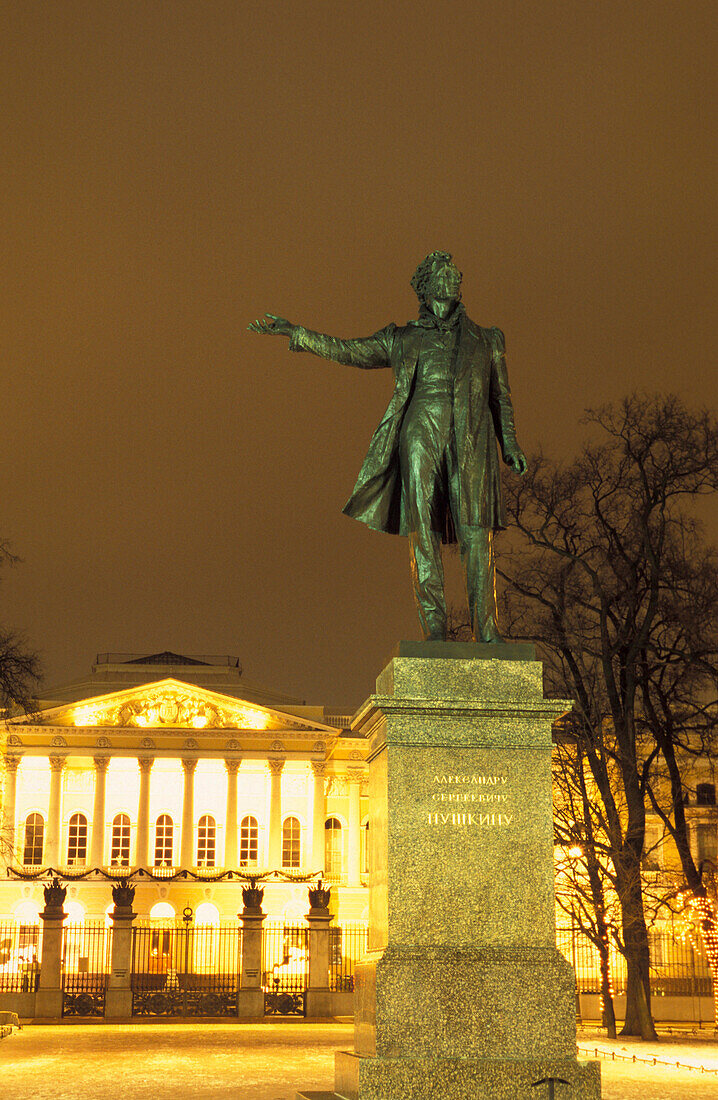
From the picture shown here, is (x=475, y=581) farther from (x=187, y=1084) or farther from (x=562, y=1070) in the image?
(x=187, y=1084)

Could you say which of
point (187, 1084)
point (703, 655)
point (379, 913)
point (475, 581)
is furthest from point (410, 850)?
point (703, 655)

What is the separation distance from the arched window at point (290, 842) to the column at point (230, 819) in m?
2.86

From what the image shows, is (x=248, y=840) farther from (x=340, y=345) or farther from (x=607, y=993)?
(x=340, y=345)

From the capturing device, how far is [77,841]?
2948 inches

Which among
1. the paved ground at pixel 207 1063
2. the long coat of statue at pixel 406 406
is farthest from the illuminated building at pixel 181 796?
the long coat of statue at pixel 406 406

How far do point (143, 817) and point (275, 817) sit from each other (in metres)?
7.25

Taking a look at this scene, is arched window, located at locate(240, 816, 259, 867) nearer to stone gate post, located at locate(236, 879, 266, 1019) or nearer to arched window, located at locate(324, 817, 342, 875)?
arched window, located at locate(324, 817, 342, 875)

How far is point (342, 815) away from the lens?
7831 centimetres

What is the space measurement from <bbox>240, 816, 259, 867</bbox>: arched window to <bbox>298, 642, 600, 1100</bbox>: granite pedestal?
68.6m

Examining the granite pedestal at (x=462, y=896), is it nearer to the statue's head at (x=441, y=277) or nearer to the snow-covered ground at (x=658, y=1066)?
the statue's head at (x=441, y=277)

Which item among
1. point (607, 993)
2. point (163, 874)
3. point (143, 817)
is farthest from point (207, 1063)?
point (143, 817)

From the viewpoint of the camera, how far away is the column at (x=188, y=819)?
73.9 m

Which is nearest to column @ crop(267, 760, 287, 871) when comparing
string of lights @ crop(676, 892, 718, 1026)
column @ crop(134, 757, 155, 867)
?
column @ crop(134, 757, 155, 867)

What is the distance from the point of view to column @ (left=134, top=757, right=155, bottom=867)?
73.8 m
